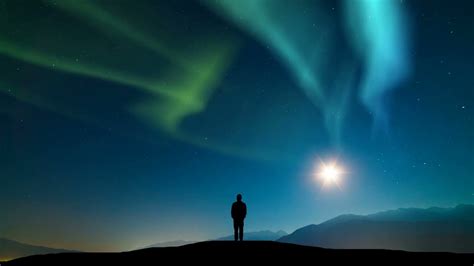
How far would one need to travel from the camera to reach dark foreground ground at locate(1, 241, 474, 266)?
12.6 metres

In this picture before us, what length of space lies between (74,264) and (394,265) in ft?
34.9

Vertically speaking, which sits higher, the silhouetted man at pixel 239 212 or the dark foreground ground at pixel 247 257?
the silhouetted man at pixel 239 212

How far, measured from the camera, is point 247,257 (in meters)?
13.2

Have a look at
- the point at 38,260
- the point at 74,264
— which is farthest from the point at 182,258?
the point at 38,260

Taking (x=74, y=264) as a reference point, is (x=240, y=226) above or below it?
above

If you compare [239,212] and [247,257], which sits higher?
[239,212]

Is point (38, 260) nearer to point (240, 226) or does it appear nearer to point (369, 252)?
point (240, 226)

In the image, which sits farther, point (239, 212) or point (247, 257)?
point (239, 212)

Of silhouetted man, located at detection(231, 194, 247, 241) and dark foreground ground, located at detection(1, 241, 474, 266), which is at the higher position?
silhouetted man, located at detection(231, 194, 247, 241)

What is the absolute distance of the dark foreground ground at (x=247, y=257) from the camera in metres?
12.6

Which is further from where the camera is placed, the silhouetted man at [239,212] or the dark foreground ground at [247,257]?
the silhouetted man at [239,212]

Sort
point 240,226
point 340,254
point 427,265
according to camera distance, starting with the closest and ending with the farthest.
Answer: point 427,265 → point 340,254 → point 240,226

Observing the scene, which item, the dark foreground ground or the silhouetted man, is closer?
the dark foreground ground

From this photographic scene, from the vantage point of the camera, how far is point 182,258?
521 inches
